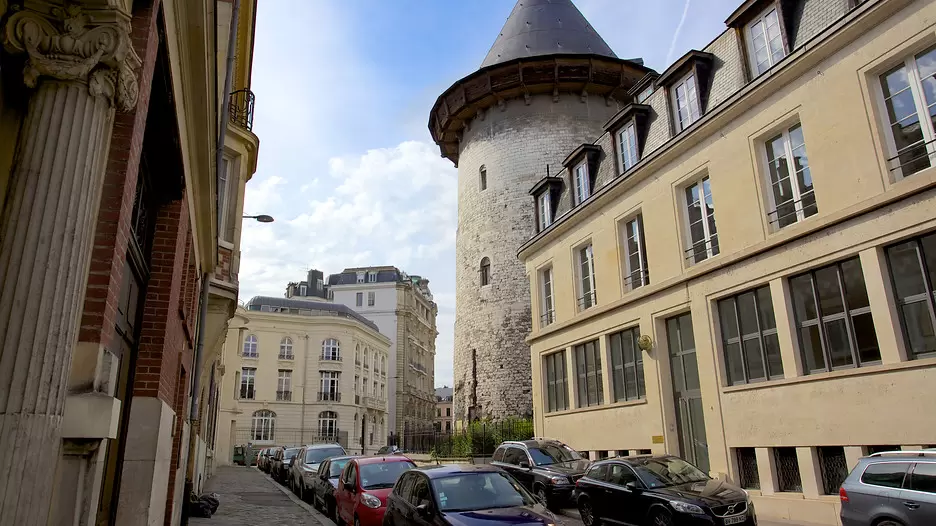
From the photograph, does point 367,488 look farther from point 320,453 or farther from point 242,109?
point 320,453

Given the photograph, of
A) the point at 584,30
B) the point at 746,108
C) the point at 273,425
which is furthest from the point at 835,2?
the point at 273,425

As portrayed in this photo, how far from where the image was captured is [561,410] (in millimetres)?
19797

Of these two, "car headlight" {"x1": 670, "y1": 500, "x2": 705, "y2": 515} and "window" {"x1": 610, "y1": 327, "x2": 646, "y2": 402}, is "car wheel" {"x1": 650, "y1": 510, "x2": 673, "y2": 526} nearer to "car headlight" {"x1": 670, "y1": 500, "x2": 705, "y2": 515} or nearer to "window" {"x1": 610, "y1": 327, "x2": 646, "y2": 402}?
"car headlight" {"x1": 670, "y1": 500, "x2": 705, "y2": 515}

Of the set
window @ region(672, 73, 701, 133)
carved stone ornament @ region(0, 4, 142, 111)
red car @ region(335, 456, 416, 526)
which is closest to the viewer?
carved stone ornament @ region(0, 4, 142, 111)

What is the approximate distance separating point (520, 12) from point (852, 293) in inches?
1135

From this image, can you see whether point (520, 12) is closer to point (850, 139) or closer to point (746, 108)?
point (746, 108)

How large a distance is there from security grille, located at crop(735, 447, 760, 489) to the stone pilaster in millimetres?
12306

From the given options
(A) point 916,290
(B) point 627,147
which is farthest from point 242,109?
(A) point 916,290

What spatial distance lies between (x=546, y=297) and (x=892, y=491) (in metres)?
14.5

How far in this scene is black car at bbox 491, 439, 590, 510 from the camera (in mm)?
12695

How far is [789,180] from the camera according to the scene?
39.6 feet

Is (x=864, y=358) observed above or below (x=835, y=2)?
below

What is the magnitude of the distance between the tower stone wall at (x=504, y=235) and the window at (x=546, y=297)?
240 inches

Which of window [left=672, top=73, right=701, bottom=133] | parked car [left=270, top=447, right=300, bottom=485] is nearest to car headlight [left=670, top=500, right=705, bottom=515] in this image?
window [left=672, top=73, right=701, bottom=133]
